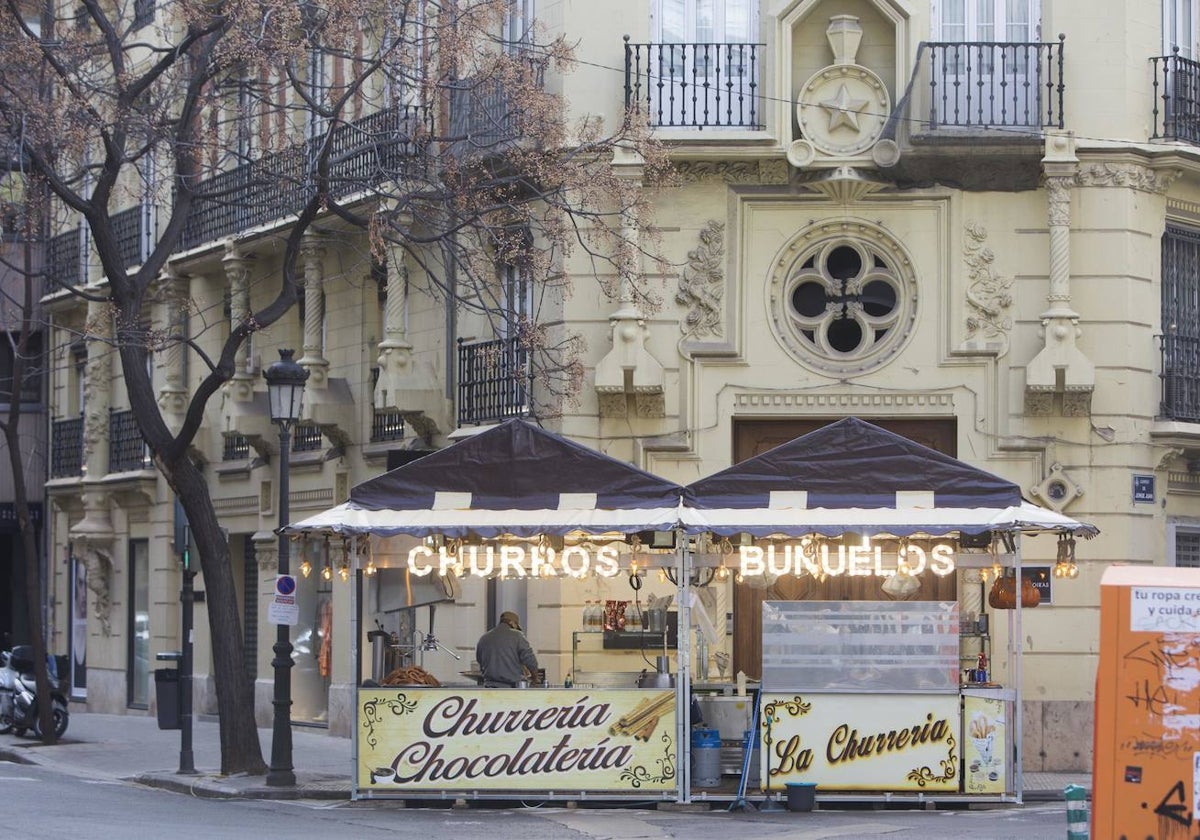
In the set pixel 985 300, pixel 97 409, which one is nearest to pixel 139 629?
pixel 97 409

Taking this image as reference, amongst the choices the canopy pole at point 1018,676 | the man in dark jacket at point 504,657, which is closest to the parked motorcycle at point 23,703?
the man in dark jacket at point 504,657

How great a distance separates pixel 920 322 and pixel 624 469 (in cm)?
536

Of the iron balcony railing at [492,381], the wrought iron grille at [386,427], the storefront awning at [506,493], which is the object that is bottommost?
the storefront awning at [506,493]

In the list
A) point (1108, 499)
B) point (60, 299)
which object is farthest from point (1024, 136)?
point (60, 299)

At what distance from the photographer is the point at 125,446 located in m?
31.6

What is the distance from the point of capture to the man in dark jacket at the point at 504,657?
721 inches

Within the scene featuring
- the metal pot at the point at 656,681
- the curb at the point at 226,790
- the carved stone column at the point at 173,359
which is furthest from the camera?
the carved stone column at the point at 173,359

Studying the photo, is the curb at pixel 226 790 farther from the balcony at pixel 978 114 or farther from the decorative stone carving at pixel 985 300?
the balcony at pixel 978 114

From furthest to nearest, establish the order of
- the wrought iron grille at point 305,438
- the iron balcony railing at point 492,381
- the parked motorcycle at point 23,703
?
1. the wrought iron grille at point 305,438
2. the parked motorcycle at point 23,703
3. the iron balcony railing at point 492,381

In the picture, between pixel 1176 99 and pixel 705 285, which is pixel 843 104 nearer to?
pixel 705 285

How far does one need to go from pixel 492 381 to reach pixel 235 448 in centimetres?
757

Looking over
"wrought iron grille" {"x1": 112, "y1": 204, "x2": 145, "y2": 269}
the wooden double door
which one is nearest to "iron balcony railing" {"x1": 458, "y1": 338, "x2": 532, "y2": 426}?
the wooden double door

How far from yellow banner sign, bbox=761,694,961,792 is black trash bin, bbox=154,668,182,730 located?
1014 centimetres

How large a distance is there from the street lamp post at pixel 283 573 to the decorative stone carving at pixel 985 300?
7.25m
